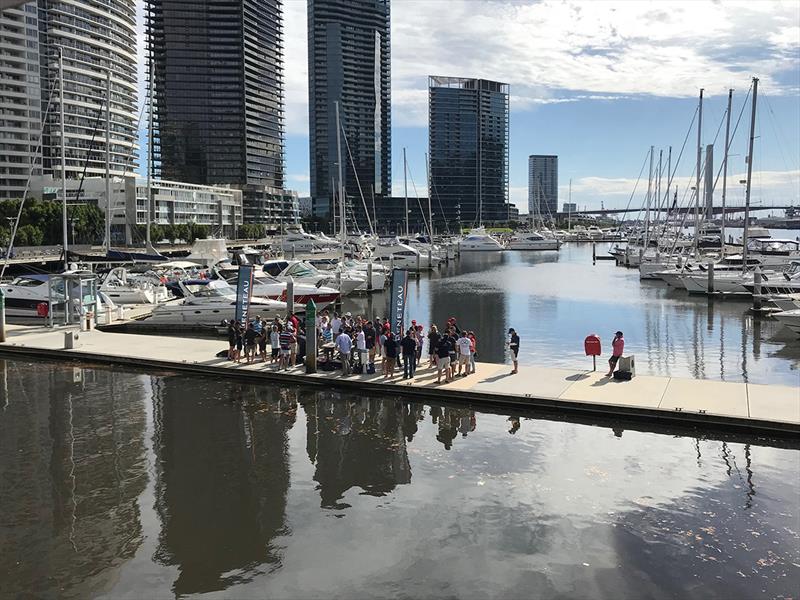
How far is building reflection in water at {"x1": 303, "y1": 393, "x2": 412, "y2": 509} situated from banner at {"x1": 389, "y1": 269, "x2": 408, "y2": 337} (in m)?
3.74

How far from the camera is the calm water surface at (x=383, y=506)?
9.87 meters

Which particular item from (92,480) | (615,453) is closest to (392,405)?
(615,453)

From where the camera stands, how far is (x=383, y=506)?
12406 mm

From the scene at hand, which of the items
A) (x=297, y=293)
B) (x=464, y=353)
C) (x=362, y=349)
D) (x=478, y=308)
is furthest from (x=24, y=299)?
(x=478, y=308)

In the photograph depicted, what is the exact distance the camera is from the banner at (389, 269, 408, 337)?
22922 mm

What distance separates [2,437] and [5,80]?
5632 inches

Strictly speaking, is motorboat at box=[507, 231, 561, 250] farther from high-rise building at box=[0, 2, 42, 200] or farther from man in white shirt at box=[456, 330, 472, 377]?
man in white shirt at box=[456, 330, 472, 377]

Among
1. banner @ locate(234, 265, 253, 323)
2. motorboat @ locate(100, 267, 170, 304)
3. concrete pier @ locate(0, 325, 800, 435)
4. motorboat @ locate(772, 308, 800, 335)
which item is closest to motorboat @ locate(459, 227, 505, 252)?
motorboat @ locate(100, 267, 170, 304)

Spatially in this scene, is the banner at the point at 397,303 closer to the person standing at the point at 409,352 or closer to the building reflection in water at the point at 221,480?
the person standing at the point at 409,352

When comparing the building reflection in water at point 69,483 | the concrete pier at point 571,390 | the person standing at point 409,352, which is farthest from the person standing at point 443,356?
the building reflection in water at point 69,483

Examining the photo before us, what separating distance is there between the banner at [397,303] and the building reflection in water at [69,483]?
8.02 meters

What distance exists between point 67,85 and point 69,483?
159 metres

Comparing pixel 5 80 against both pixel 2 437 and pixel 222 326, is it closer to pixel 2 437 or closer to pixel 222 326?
pixel 222 326

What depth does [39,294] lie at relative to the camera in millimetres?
33969
